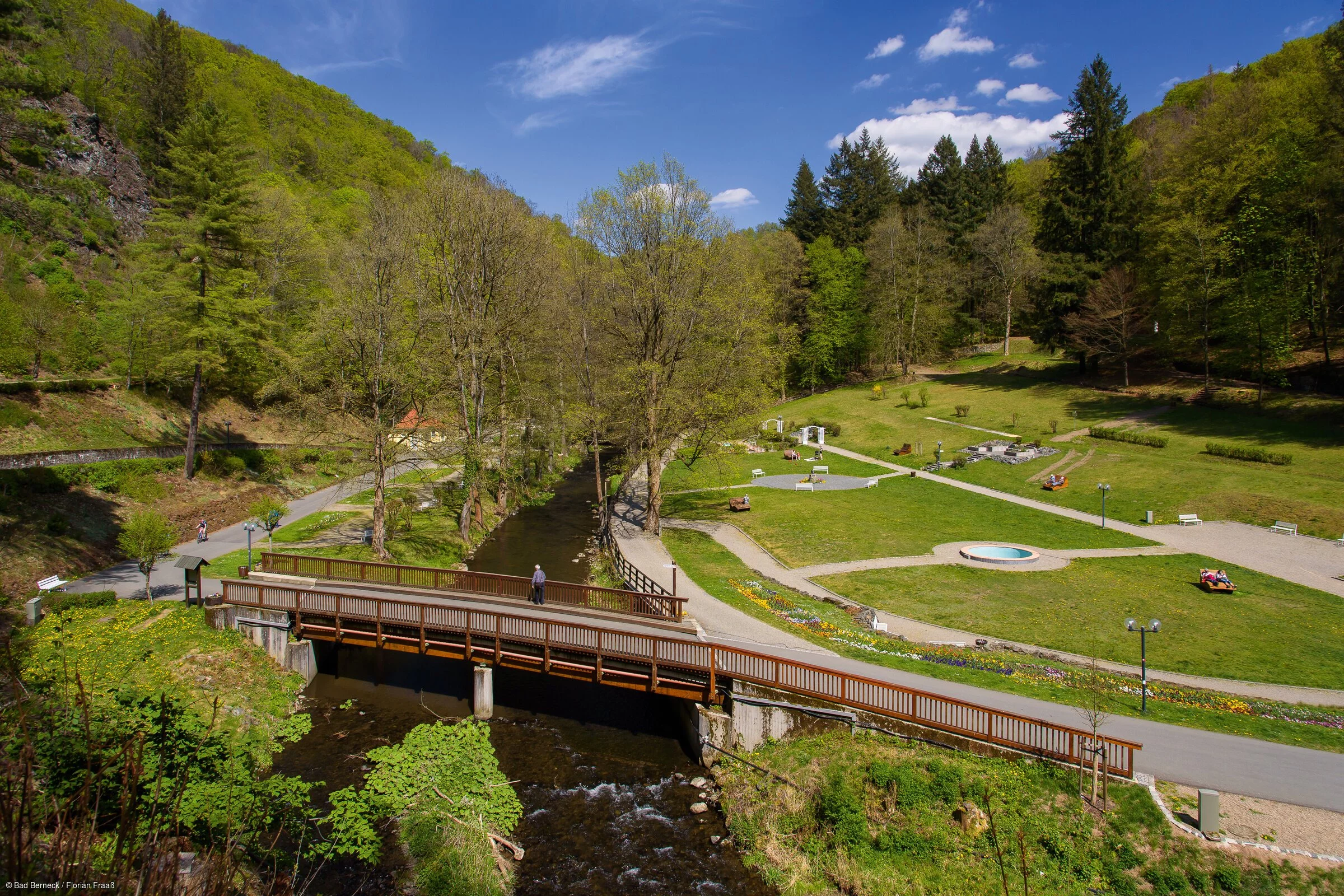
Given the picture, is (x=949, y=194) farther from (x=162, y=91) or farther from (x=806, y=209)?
(x=162, y=91)

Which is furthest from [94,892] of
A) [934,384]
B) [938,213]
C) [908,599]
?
[938,213]

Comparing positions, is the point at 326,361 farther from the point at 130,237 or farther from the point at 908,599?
the point at 130,237

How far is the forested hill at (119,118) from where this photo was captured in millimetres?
44750

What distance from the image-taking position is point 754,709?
15766 millimetres

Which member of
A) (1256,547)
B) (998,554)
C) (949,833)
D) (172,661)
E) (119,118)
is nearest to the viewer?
(949,833)

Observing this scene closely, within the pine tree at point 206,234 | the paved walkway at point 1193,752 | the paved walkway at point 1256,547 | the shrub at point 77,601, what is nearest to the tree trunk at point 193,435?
the pine tree at point 206,234

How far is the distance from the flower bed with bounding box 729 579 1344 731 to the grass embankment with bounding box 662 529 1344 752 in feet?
0.08

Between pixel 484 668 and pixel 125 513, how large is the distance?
20.3m

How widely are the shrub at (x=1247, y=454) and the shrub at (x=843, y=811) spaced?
3331cm

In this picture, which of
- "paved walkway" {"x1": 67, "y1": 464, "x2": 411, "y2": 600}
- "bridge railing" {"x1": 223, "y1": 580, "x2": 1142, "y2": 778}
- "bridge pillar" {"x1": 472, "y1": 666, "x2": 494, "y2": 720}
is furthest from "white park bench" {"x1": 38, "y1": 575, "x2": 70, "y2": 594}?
"bridge pillar" {"x1": 472, "y1": 666, "x2": 494, "y2": 720}

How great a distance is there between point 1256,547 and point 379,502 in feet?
115

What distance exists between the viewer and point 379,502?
27.9m

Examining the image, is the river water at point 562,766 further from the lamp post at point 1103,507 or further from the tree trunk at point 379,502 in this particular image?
the lamp post at point 1103,507

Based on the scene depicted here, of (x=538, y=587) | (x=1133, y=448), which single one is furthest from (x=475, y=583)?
(x=1133, y=448)
